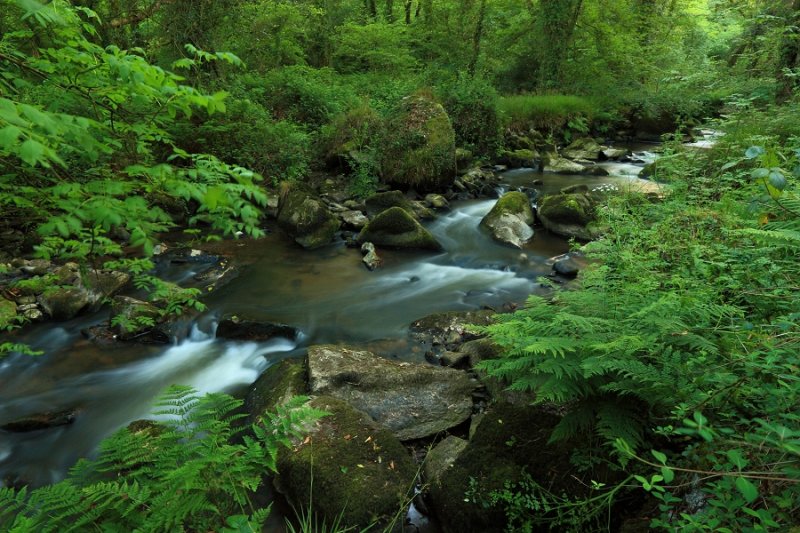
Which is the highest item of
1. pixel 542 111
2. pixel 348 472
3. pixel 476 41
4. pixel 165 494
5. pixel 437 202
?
pixel 476 41

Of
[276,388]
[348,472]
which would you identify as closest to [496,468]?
[348,472]

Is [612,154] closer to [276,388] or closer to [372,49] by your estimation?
Result: [372,49]

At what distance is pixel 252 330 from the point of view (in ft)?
19.9

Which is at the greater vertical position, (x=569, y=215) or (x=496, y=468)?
(x=496, y=468)

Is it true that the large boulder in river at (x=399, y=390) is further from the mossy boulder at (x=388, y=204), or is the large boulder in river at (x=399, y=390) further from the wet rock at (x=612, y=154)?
the wet rock at (x=612, y=154)

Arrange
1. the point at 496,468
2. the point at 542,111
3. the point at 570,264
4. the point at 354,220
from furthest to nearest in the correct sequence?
the point at 542,111
the point at 354,220
the point at 570,264
the point at 496,468

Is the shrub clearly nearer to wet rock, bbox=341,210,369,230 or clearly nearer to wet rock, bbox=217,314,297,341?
wet rock, bbox=341,210,369,230

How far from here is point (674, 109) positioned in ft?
59.5

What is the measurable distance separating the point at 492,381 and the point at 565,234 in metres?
5.35

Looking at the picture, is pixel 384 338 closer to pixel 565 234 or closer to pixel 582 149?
pixel 565 234

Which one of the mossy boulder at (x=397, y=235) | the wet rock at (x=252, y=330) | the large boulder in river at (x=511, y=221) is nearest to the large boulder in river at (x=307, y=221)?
the mossy boulder at (x=397, y=235)

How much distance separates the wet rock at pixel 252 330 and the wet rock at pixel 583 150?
12352 millimetres

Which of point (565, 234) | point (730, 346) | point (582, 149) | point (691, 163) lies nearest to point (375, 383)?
point (730, 346)

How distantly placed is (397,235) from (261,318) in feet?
10.9
